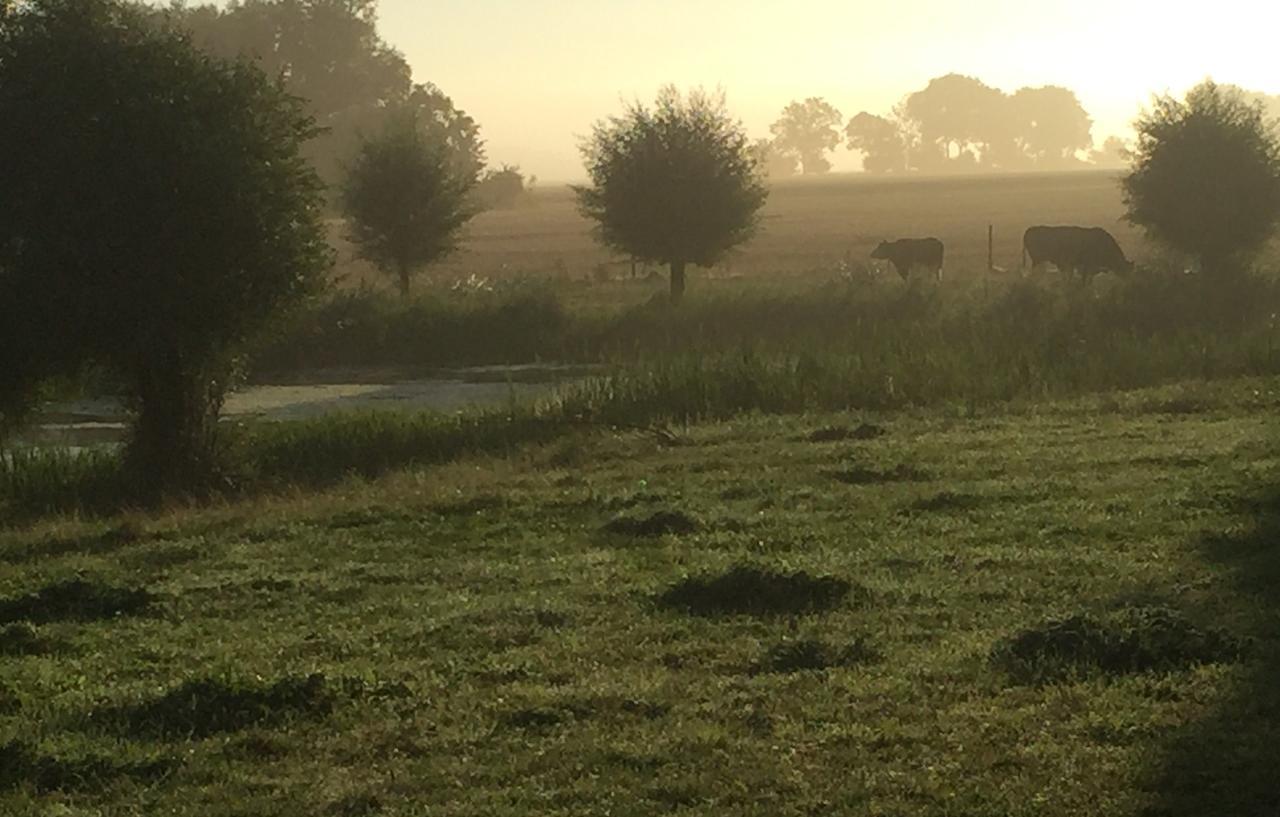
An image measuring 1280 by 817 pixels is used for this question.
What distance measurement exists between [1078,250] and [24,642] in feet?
102

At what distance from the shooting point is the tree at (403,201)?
123 ft

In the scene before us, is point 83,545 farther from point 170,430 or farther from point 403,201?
point 403,201

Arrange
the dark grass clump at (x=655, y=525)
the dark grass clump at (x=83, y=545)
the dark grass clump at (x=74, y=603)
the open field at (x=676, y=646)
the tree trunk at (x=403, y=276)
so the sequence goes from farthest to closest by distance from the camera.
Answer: the tree trunk at (x=403, y=276)
the dark grass clump at (x=83, y=545)
the dark grass clump at (x=655, y=525)
the dark grass clump at (x=74, y=603)
the open field at (x=676, y=646)

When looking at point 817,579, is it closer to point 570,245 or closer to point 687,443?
point 687,443

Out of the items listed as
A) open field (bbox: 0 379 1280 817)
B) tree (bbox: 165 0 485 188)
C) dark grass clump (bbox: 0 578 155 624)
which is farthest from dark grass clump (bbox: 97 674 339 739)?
tree (bbox: 165 0 485 188)

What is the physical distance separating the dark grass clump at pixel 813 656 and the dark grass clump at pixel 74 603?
4044 mm

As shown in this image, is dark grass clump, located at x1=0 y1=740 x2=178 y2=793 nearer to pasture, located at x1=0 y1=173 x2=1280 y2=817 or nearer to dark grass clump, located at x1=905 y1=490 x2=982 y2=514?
pasture, located at x1=0 y1=173 x2=1280 y2=817

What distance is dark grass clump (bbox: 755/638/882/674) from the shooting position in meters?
7.75

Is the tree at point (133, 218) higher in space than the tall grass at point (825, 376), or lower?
higher

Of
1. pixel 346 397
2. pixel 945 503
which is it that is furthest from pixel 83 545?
pixel 346 397

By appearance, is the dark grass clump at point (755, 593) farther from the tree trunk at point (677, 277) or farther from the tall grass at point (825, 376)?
the tree trunk at point (677, 277)

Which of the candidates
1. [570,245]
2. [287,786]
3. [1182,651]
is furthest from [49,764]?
[570,245]

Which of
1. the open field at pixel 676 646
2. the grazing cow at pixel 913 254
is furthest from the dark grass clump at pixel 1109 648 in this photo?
the grazing cow at pixel 913 254

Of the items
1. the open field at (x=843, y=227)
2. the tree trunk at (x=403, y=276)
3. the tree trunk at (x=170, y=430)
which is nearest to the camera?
the tree trunk at (x=170, y=430)
